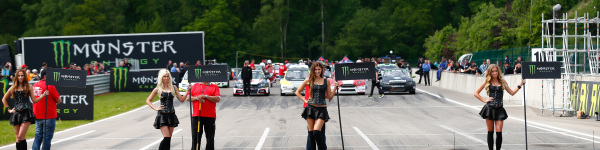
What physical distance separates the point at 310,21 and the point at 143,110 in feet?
250

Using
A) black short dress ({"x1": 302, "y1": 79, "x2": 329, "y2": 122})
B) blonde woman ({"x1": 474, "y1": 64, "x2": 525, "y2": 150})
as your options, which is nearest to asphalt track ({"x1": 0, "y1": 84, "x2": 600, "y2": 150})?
blonde woman ({"x1": 474, "y1": 64, "x2": 525, "y2": 150})

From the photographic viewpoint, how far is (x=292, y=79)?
107 ft

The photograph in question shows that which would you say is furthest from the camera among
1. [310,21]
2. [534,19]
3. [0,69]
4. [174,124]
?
[310,21]

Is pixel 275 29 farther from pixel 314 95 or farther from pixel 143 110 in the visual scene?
pixel 314 95

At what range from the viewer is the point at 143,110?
82.6ft

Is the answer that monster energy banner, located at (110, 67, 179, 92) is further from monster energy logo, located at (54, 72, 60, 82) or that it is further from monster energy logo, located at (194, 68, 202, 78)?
monster energy logo, located at (194, 68, 202, 78)

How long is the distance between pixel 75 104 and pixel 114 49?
2076cm

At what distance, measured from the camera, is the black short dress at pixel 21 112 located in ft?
38.4

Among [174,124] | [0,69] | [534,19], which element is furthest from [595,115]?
[534,19]

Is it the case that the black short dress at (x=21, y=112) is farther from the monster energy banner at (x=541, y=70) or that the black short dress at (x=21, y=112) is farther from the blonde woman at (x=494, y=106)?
the monster energy banner at (x=541, y=70)

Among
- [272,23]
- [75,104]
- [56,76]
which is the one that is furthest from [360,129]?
[272,23]

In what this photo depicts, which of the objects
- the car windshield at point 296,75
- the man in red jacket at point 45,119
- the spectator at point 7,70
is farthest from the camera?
the car windshield at point 296,75

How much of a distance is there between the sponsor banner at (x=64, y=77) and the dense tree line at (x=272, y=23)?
74.9m

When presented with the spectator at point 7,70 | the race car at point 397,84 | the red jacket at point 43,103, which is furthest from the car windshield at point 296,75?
the red jacket at point 43,103
